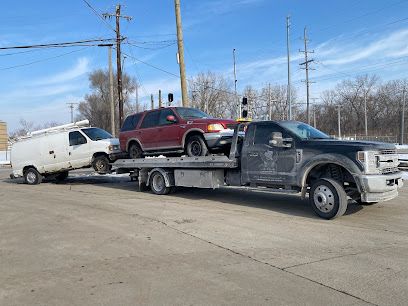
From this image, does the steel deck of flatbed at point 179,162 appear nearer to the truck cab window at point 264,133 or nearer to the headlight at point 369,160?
the truck cab window at point 264,133

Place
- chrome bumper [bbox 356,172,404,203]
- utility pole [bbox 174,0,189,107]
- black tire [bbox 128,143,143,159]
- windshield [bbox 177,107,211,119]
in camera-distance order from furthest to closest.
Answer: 1. utility pole [bbox 174,0,189,107]
2. black tire [bbox 128,143,143,159]
3. windshield [bbox 177,107,211,119]
4. chrome bumper [bbox 356,172,404,203]

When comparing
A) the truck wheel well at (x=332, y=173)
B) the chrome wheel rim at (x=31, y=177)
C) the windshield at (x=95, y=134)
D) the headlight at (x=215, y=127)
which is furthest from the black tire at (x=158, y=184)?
the chrome wheel rim at (x=31, y=177)

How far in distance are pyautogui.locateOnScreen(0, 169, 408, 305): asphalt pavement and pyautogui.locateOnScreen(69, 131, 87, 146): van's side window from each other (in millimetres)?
5892

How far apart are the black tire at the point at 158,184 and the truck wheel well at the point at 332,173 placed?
4.98m

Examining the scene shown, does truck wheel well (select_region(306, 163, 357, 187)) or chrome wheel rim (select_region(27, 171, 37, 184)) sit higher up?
truck wheel well (select_region(306, 163, 357, 187))

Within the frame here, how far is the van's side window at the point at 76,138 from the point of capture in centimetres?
1648

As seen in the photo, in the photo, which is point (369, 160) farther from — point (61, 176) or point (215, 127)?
point (61, 176)

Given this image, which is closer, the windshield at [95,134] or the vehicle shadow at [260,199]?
the vehicle shadow at [260,199]

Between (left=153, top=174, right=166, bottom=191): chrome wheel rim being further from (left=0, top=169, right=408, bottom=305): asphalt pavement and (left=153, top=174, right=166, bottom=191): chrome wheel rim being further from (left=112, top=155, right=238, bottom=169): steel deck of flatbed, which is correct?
(left=0, top=169, right=408, bottom=305): asphalt pavement

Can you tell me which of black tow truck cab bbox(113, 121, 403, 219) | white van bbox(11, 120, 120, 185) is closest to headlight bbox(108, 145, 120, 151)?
white van bbox(11, 120, 120, 185)

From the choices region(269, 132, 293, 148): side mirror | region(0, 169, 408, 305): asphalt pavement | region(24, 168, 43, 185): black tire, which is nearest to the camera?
region(0, 169, 408, 305): asphalt pavement

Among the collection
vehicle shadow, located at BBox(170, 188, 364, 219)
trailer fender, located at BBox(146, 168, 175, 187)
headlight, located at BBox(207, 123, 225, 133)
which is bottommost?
vehicle shadow, located at BBox(170, 188, 364, 219)

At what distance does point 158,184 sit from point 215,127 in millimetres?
3034

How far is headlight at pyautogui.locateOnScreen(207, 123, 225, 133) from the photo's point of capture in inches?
442
